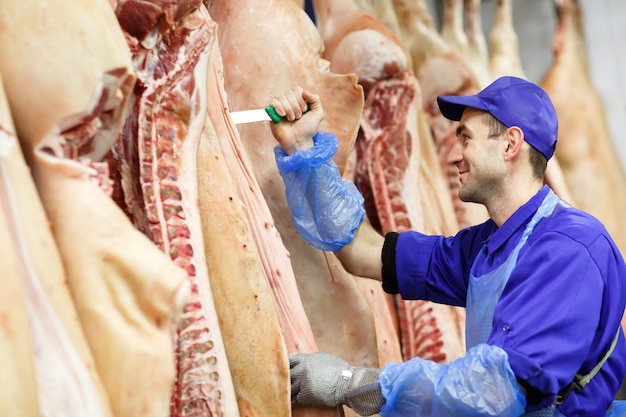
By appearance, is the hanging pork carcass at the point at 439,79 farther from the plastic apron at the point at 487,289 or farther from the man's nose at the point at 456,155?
the plastic apron at the point at 487,289

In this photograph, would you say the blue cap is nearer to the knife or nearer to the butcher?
the butcher

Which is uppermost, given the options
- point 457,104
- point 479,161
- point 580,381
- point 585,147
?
point 457,104

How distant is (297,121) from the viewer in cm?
221

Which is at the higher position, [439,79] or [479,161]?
[479,161]

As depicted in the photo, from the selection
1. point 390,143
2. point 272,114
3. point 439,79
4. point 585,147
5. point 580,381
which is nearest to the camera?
point 580,381

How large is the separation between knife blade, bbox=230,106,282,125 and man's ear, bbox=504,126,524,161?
1.78 ft

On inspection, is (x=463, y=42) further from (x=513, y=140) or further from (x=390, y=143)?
(x=513, y=140)

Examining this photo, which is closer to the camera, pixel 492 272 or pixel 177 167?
pixel 177 167

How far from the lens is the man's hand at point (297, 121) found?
7.22 feet

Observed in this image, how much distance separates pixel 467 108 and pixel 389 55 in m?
0.58

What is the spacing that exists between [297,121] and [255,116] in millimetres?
117

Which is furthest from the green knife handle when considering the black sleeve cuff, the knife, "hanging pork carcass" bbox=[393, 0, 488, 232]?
"hanging pork carcass" bbox=[393, 0, 488, 232]

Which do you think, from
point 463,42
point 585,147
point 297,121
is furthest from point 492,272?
point 585,147

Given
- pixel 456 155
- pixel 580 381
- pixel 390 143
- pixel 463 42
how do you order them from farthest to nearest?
pixel 463 42 < pixel 390 143 < pixel 456 155 < pixel 580 381
